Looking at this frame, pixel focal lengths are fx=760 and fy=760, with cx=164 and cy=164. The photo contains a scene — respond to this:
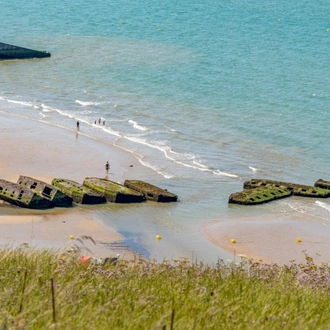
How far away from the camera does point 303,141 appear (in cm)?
4997

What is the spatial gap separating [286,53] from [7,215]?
59.7 m

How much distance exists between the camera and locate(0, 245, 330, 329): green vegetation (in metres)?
8.13

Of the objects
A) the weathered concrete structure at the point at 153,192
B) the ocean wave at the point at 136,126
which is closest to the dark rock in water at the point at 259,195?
the weathered concrete structure at the point at 153,192

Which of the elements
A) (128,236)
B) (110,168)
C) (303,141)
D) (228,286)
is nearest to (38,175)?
(110,168)

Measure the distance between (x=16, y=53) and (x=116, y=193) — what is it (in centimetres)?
4427

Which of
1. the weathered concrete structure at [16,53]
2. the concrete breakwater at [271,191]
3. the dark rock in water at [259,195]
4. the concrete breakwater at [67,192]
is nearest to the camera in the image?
the concrete breakwater at [67,192]

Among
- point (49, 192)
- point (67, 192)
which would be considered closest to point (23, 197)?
point (49, 192)

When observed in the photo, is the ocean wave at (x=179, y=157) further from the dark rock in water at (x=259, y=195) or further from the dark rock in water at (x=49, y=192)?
the dark rock in water at (x=49, y=192)

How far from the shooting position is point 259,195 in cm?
3675

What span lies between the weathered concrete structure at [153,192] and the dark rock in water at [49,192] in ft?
11.7

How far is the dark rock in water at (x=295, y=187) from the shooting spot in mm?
37812

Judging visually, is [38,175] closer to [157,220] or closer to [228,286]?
[157,220]

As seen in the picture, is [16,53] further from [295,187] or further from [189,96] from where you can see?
[295,187]

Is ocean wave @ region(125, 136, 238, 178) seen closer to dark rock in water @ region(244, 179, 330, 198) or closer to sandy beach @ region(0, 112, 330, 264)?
dark rock in water @ region(244, 179, 330, 198)
